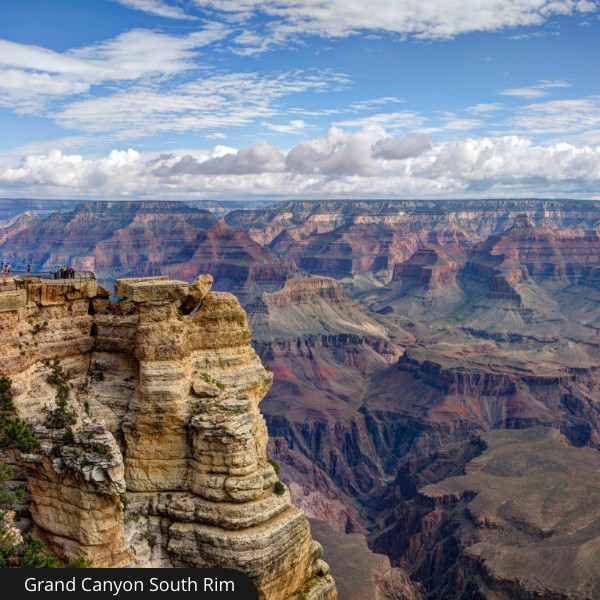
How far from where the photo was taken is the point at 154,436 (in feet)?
116

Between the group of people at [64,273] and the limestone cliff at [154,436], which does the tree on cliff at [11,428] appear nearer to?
the limestone cliff at [154,436]

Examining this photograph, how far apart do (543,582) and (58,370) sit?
202 ft

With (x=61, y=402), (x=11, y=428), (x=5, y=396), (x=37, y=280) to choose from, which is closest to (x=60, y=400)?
(x=61, y=402)

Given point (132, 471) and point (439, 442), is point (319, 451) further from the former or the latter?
point (132, 471)

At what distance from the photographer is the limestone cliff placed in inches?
1256

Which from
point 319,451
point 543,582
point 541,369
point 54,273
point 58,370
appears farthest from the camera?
point 541,369

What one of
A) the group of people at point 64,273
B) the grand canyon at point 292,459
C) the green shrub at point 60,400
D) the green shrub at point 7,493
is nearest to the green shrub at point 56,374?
the green shrub at point 60,400

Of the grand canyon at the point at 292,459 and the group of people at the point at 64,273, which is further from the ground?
the group of people at the point at 64,273

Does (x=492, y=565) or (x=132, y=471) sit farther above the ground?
(x=132, y=471)

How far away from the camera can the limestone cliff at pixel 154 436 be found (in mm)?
31891

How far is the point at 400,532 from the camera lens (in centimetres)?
11531

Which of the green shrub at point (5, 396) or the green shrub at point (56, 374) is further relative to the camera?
the green shrub at point (56, 374)

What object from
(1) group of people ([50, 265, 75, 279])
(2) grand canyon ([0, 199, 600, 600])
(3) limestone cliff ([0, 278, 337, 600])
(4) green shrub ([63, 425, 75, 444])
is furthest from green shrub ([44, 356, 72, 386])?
(1) group of people ([50, 265, 75, 279])

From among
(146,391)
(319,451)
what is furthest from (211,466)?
(319,451)
